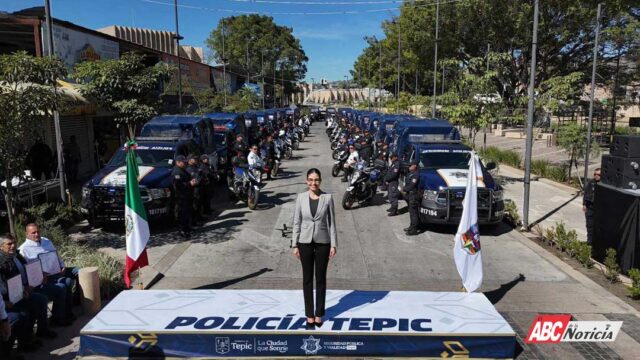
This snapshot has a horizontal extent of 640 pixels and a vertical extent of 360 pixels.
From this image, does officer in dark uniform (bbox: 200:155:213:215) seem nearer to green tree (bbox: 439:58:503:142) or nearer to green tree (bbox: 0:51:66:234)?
green tree (bbox: 0:51:66:234)

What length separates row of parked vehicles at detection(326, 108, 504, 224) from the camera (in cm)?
1186

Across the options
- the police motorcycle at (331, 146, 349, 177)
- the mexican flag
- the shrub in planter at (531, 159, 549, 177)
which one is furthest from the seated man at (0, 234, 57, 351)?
the shrub in planter at (531, 159, 549, 177)

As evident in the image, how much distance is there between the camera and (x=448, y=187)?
39.3ft

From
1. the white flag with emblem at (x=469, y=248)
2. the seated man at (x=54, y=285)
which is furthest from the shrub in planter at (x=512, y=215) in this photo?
the seated man at (x=54, y=285)

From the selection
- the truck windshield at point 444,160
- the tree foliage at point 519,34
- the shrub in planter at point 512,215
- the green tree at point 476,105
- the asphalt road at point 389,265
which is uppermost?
the tree foliage at point 519,34

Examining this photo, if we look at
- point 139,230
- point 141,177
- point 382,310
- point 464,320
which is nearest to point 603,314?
point 464,320

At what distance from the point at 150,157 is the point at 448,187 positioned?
7.79 m

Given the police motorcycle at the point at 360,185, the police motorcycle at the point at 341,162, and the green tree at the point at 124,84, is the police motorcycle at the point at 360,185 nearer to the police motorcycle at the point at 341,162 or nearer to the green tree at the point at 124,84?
the police motorcycle at the point at 341,162

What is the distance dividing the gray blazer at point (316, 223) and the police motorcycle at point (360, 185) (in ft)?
28.5

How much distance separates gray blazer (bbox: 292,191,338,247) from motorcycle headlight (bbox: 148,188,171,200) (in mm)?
6672

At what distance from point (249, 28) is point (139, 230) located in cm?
7625

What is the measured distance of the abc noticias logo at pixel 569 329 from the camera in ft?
18.7

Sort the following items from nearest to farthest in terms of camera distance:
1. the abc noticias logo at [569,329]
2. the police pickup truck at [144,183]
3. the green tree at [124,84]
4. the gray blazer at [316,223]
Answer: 1. the abc noticias logo at [569,329]
2. the gray blazer at [316,223]
3. the police pickup truck at [144,183]
4. the green tree at [124,84]

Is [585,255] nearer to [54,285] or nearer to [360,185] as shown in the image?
[360,185]
